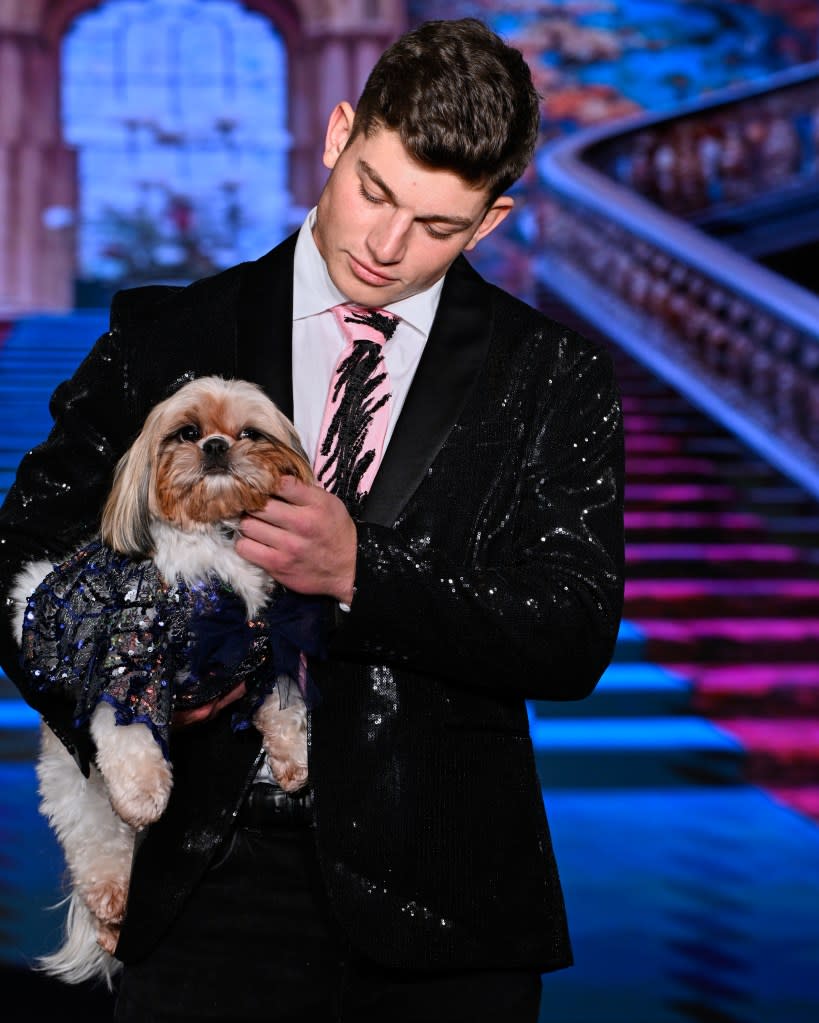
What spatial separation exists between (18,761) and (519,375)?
388 centimetres

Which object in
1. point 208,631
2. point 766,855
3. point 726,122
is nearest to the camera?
point 208,631

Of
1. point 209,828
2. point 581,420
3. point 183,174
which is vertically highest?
point 183,174

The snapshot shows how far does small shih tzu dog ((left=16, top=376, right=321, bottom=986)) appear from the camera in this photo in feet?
6.30

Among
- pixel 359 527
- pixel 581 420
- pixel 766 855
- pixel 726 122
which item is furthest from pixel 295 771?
pixel 726 122

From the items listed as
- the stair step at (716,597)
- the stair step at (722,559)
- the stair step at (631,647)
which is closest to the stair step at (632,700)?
the stair step at (631,647)

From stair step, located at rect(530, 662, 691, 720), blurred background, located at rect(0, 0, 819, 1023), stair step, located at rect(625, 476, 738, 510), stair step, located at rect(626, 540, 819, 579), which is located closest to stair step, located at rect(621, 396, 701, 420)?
blurred background, located at rect(0, 0, 819, 1023)

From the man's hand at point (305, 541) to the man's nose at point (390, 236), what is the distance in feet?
1.35

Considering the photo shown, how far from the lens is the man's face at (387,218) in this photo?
193 cm

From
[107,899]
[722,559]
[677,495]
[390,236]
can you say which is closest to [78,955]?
[107,899]

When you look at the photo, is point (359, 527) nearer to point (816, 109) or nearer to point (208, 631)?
point (208, 631)

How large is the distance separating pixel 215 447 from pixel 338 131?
1.81ft

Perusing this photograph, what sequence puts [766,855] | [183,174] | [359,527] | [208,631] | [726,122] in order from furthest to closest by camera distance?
[726,122] → [183,174] → [766,855] → [208,631] → [359,527]

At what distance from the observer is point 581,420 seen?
2027mm

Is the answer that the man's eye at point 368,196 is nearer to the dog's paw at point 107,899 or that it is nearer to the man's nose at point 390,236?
the man's nose at point 390,236
